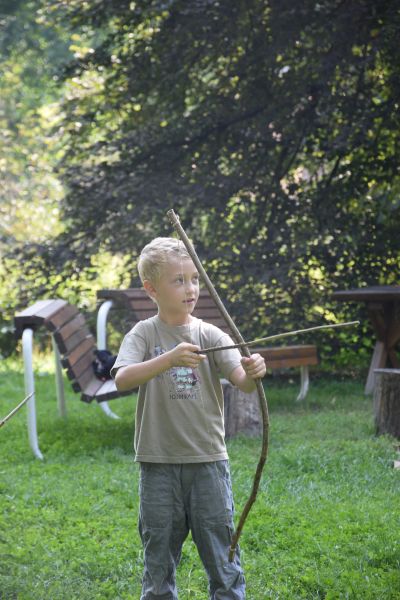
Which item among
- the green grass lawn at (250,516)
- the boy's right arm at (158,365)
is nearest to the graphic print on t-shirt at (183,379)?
the boy's right arm at (158,365)

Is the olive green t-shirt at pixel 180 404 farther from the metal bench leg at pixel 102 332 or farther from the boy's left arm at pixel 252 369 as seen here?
the metal bench leg at pixel 102 332

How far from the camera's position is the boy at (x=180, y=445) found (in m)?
3.16

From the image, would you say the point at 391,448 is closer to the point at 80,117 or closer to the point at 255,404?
the point at 255,404

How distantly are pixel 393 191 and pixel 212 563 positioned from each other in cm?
727

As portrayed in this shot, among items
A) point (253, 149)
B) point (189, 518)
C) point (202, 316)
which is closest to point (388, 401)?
point (202, 316)

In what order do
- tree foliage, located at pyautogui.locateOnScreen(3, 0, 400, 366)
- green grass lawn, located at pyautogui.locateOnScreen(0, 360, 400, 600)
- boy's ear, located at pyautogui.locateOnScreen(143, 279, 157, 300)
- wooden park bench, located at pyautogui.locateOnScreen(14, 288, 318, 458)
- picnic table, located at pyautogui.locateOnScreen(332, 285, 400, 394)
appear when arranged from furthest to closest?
tree foliage, located at pyautogui.locateOnScreen(3, 0, 400, 366) → picnic table, located at pyautogui.locateOnScreen(332, 285, 400, 394) → wooden park bench, located at pyautogui.locateOnScreen(14, 288, 318, 458) → green grass lawn, located at pyautogui.locateOnScreen(0, 360, 400, 600) → boy's ear, located at pyautogui.locateOnScreen(143, 279, 157, 300)

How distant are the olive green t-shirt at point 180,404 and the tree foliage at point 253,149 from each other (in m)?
6.33

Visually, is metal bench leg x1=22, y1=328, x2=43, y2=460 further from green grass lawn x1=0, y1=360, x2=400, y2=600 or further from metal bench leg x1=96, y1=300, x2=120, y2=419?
metal bench leg x1=96, y1=300, x2=120, y2=419

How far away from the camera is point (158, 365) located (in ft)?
9.83

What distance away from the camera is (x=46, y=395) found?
9.84 metres

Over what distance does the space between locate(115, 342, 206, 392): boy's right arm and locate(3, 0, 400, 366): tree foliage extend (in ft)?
21.3

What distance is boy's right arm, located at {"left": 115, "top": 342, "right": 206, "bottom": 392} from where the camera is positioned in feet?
9.62

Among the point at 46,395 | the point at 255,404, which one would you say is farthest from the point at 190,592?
the point at 46,395

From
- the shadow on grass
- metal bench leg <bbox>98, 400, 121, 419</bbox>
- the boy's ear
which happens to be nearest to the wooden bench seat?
the shadow on grass
